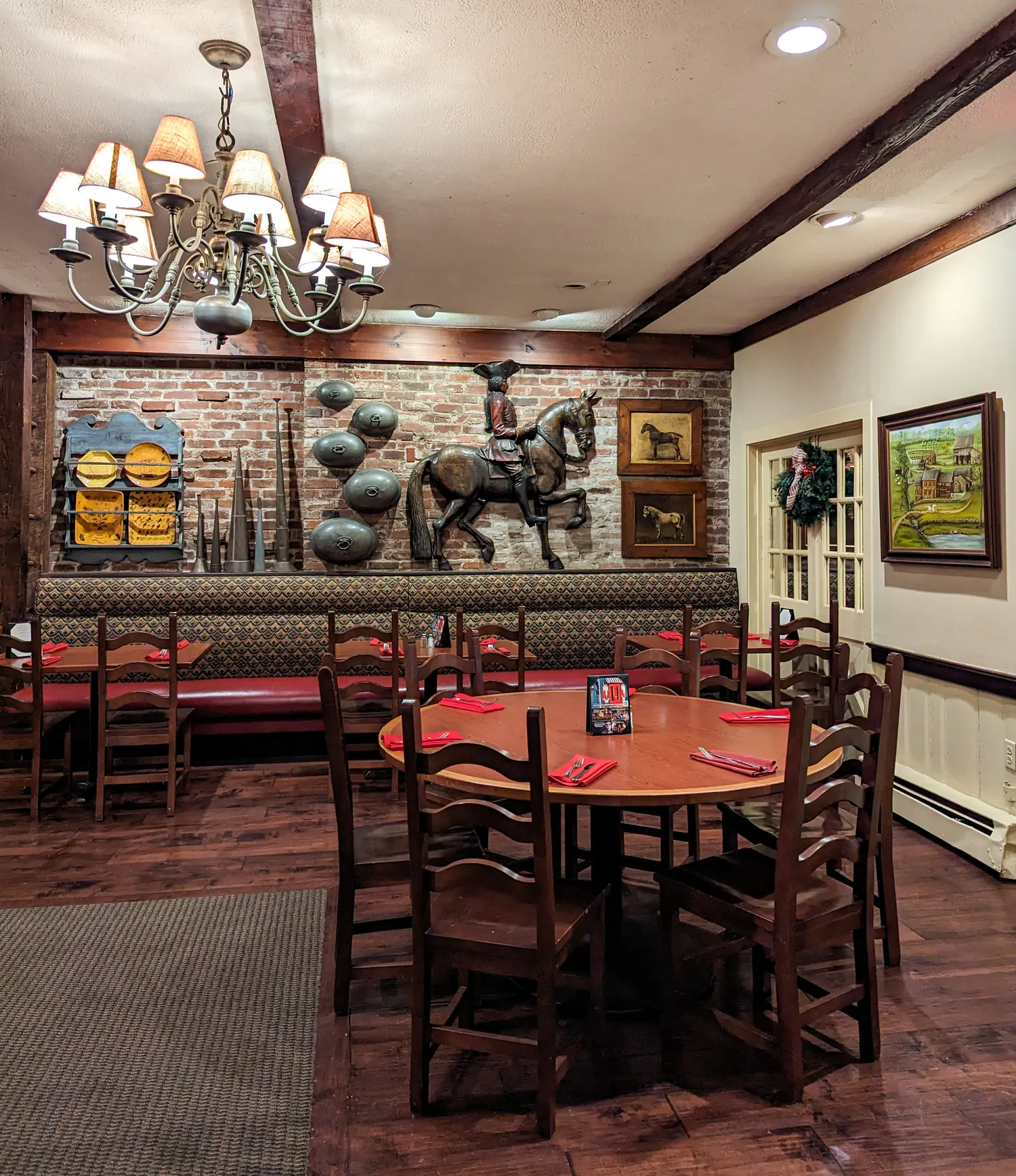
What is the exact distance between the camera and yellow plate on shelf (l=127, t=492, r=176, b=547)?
231 inches

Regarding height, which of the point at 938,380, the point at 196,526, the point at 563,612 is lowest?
the point at 563,612

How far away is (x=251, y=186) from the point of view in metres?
2.35

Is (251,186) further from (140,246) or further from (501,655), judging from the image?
(501,655)

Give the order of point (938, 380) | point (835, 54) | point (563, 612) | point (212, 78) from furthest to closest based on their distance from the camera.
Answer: point (563, 612)
point (938, 380)
point (212, 78)
point (835, 54)

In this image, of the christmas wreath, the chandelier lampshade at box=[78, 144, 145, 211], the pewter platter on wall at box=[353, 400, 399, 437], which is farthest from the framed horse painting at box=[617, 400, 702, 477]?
the chandelier lampshade at box=[78, 144, 145, 211]

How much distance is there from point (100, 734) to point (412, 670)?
7.05 ft

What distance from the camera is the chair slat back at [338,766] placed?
228cm

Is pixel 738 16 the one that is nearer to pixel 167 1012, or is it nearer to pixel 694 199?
pixel 694 199

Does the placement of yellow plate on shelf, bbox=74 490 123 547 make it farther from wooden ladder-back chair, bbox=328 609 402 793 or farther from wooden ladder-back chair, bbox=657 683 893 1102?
wooden ladder-back chair, bbox=657 683 893 1102

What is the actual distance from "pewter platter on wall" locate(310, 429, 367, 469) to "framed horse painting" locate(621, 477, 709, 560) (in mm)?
2002

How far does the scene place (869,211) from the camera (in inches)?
152

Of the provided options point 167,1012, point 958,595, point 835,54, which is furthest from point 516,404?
point 167,1012

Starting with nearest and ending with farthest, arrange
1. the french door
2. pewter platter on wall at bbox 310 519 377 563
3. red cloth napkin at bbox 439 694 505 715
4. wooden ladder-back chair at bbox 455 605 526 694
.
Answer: red cloth napkin at bbox 439 694 505 715 → wooden ladder-back chair at bbox 455 605 526 694 → the french door → pewter platter on wall at bbox 310 519 377 563

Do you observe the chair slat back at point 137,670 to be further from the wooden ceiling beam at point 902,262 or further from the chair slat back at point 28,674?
the wooden ceiling beam at point 902,262
